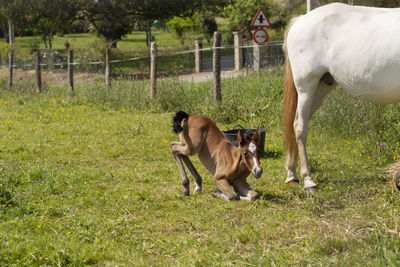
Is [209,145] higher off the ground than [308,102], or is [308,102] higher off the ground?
[308,102]

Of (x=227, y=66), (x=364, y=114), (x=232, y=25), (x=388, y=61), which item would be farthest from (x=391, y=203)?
(x=232, y=25)

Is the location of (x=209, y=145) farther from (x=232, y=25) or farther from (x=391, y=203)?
(x=232, y=25)

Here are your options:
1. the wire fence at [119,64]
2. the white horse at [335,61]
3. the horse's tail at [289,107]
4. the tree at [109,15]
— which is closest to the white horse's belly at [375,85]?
the white horse at [335,61]

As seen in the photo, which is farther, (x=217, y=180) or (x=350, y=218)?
(x=217, y=180)

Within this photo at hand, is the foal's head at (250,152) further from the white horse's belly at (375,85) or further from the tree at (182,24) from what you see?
the tree at (182,24)

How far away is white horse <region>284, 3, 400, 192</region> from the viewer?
5.37 metres

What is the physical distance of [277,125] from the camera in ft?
31.8

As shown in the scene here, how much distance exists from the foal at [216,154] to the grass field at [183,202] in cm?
19

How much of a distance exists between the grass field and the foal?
194 mm

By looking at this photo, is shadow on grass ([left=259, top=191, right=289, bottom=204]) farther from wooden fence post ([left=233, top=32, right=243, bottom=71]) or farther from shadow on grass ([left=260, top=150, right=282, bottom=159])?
wooden fence post ([left=233, top=32, right=243, bottom=71])

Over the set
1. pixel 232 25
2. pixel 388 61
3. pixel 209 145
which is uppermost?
pixel 232 25

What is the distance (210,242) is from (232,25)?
36104mm

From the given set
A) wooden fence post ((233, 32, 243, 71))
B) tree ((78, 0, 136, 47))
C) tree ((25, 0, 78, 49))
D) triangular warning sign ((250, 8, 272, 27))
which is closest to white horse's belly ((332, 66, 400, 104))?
triangular warning sign ((250, 8, 272, 27))

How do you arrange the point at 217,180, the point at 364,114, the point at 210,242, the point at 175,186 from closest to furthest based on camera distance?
1. the point at 210,242
2. the point at 217,180
3. the point at 175,186
4. the point at 364,114
